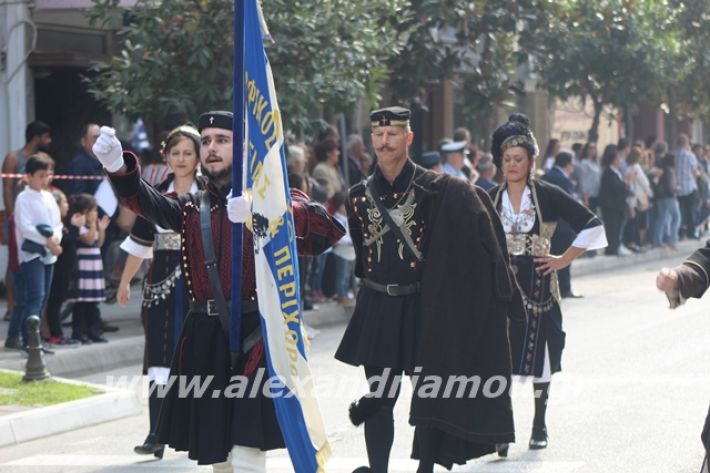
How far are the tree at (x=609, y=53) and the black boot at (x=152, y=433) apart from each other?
44.8ft

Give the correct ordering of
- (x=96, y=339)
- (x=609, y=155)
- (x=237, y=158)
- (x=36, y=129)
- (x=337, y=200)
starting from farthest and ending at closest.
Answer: (x=609, y=155) → (x=337, y=200) → (x=36, y=129) → (x=96, y=339) → (x=237, y=158)

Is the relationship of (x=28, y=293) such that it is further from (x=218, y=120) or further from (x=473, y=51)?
(x=473, y=51)

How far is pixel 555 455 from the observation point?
823cm

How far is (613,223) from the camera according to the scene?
883 inches

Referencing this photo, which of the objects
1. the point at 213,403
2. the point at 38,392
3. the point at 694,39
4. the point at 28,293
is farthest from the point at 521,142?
the point at 694,39

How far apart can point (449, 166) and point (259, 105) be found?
1100cm

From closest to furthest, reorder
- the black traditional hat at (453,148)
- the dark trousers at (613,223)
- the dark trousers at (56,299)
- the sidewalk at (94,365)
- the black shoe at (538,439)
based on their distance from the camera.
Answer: the black shoe at (538,439)
the sidewalk at (94,365)
the dark trousers at (56,299)
the black traditional hat at (453,148)
the dark trousers at (613,223)

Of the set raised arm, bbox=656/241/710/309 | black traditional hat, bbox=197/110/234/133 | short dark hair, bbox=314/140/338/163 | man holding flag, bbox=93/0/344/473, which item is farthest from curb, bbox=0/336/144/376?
raised arm, bbox=656/241/710/309

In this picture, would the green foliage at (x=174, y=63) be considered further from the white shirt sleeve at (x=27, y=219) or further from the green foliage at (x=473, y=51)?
the green foliage at (x=473, y=51)

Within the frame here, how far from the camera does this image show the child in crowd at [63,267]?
12469mm

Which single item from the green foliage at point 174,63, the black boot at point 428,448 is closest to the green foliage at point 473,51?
the green foliage at point 174,63

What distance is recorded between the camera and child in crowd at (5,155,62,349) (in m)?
11.8

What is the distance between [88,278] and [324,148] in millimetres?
4279

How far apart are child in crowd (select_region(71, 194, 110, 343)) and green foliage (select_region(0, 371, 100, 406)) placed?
77.0 inches
